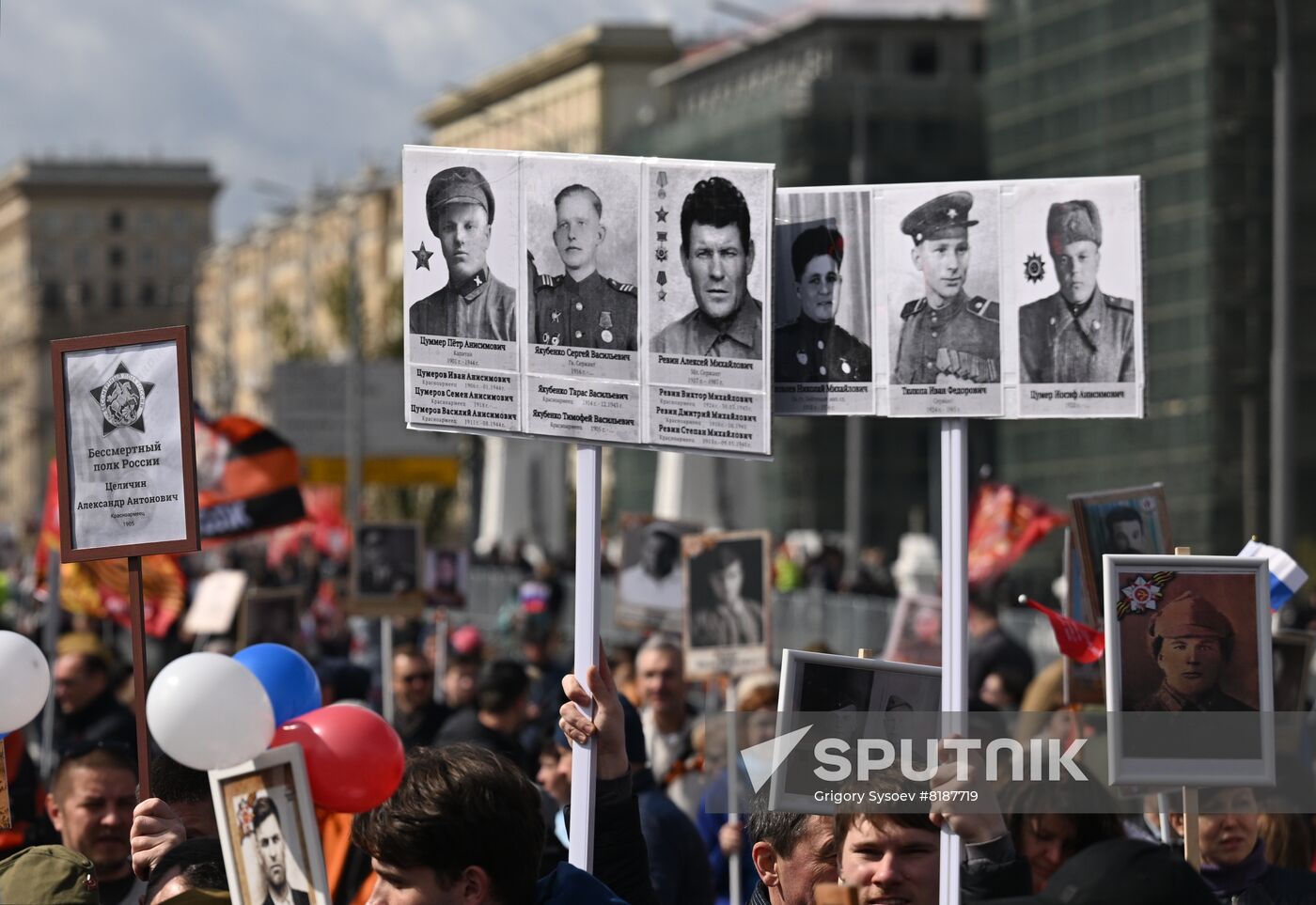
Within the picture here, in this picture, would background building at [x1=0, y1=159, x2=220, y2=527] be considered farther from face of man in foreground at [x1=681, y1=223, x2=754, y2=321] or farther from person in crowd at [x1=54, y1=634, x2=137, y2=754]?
face of man in foreground at [x1=681, y1=223, x2=754, y2=321]

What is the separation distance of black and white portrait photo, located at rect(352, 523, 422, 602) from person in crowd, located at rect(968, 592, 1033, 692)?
5228mm

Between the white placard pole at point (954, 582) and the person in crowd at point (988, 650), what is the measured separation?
6.11 metres

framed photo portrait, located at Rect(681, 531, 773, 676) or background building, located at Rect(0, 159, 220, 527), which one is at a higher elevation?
background building, located at Rect(0, 159, 220, 527)

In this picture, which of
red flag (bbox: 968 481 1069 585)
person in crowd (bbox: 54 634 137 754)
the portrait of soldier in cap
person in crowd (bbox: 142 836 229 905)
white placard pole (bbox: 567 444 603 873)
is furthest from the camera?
red flag (bbox: 968 481 1069 585)

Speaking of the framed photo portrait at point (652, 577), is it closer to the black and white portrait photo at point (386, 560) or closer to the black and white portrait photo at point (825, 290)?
the black and white portrait photo at point (386, 560)

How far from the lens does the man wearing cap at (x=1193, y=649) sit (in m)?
5.09

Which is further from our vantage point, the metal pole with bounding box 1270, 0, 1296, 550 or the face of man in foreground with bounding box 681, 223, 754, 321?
the metal pole with bounding box 1270, 0, 1296, 550

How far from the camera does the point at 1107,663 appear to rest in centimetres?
501

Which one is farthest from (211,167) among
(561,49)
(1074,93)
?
(1074,93)

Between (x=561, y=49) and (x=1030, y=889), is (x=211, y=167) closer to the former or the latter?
(x=561, y=49)

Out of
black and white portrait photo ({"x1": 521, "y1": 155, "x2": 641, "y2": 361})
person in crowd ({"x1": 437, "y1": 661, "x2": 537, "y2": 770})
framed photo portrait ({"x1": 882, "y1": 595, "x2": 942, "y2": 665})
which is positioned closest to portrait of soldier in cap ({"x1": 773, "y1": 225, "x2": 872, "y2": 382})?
black and white portrait photo ({"x1": 521, "y1": 155, "x2": 641, "y2": 361})

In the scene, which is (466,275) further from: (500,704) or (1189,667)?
(500,704)

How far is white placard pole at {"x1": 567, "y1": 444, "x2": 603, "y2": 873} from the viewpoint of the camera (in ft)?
17.5

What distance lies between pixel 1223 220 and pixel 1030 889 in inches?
1847
